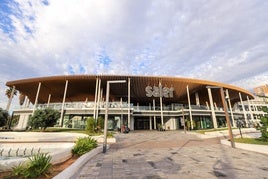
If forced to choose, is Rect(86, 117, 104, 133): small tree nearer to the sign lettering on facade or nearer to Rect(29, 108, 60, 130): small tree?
Rect(29, 108, 60, 130): small tree

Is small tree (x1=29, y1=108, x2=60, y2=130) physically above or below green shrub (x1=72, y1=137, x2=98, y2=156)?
above

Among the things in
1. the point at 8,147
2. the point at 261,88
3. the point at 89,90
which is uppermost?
the point at 261,88

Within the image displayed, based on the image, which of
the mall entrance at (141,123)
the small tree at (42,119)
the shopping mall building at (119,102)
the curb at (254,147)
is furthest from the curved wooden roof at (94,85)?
the curb at (254,147)

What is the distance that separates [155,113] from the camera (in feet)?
109

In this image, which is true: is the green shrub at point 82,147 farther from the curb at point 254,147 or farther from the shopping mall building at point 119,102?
the shopping mall building at point 119,102

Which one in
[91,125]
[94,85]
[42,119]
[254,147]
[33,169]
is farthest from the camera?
[94,85]

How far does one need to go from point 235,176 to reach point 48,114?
23.7 m

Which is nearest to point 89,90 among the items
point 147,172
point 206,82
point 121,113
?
point 121,113

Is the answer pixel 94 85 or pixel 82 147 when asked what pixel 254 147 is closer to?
pixel 82 147

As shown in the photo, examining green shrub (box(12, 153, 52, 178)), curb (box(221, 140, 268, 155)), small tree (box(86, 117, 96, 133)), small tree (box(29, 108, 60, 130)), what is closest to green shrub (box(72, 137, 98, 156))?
green shrub (box(12, 153, 52, 178))

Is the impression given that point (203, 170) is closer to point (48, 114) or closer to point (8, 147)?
point (8, 147)

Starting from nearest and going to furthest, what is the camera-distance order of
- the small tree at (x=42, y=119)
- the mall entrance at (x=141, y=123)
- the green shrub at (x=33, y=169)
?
the green shrub at (x=33, y=169)
the small tree at (x=42, y=119)
the mall entrance at (x=141, y=123)

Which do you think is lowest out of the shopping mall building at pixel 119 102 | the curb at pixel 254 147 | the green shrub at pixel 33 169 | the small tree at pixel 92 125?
the curb at pixel 254 147

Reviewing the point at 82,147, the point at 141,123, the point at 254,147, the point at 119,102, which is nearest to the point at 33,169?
the point at 82,147
